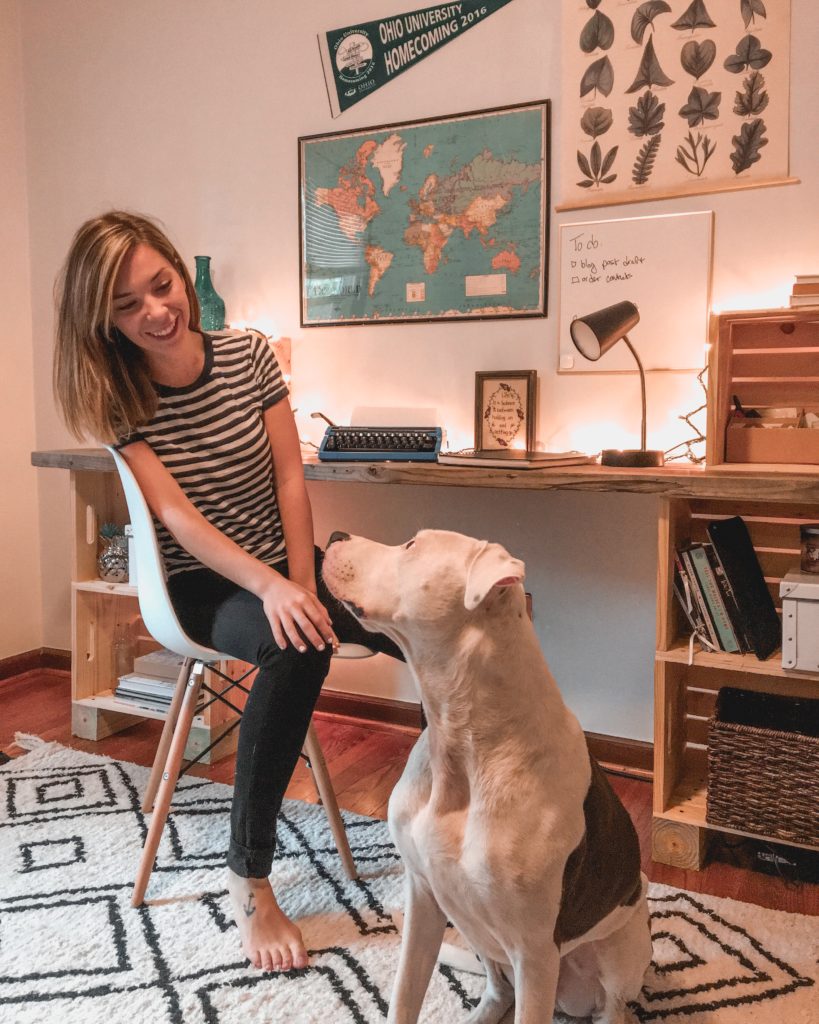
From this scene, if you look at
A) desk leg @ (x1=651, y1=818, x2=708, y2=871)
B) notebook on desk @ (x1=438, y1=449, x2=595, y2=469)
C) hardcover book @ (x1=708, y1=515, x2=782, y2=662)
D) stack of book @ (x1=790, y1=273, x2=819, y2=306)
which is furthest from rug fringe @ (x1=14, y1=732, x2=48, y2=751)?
stack of book @ (x1=790, y1=273, x2=819, y2=306)

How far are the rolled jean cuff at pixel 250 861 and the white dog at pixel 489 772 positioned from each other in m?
0.48

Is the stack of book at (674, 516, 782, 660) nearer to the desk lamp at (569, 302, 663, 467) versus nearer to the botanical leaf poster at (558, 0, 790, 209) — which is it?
the desk lamp at (569, 302, 663, 467)

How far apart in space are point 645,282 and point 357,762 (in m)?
1.48

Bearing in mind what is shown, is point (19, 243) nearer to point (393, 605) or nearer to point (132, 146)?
point (132, 146)

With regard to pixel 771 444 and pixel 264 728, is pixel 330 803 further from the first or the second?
pixel 771 444

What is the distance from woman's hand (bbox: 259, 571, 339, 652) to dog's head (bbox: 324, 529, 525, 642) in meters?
0.39

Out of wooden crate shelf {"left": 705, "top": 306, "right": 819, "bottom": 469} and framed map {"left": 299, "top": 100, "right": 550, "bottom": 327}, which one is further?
framed map {"left": 299, "top": 100, "right": 550, "bottom": 327}

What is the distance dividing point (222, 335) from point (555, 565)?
3.60 feet

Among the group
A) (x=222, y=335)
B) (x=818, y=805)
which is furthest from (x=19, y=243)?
(x=818, y=805)

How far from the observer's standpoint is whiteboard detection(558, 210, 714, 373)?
6.81 feet

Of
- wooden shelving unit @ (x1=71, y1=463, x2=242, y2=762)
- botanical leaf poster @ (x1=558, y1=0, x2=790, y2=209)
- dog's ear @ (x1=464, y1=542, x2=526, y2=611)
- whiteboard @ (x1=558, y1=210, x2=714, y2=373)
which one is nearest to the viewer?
dog's ear @ (x1=464, y1=542, x2=526, y2=611)

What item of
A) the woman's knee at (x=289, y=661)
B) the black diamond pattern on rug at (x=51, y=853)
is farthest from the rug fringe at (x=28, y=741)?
the woman's knee at (x=289, y=661)

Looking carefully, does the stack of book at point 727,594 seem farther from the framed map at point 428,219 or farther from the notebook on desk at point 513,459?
the framed map at point 428,219

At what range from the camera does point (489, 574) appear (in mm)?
896
